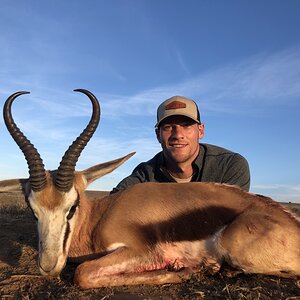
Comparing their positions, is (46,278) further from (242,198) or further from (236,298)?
(242,198)

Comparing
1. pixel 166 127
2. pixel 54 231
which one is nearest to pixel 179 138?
pixel 166 127

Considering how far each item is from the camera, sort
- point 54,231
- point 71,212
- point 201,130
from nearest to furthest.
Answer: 1. point 54,231
2. point 71,212
3. point 201,130

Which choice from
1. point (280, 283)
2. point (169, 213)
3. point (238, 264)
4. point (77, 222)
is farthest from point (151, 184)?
point (280, 283)

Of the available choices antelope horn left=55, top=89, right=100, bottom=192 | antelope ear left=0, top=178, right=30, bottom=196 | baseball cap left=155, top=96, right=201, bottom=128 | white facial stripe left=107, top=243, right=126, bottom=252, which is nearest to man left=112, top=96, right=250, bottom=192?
baseball cap left=155, top=96, right=201, bottom=128

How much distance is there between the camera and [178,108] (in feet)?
23.4

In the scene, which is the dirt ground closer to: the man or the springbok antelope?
the springbok antelope

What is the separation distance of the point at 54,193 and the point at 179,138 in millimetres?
3019

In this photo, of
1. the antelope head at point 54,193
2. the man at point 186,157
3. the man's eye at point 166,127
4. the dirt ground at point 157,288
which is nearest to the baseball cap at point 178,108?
the man at point 186,157

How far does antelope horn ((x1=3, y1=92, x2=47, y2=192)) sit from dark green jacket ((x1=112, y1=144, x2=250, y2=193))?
7.26 ft

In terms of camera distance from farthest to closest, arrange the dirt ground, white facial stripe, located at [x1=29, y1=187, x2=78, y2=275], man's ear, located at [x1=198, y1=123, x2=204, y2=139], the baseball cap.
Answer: man's ear, located at [x1=198, y1=123, x2=204, y2=139] → the baseball cap → white facial stripe, located at [x1=29, y1=187, x2=78, y2=275] → the dirt ground

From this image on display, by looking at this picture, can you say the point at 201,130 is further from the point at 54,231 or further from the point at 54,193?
the point at 54,231

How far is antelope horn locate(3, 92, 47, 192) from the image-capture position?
4805 mm

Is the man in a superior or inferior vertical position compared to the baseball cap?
inferior

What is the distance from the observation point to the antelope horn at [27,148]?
4805 millimetres
